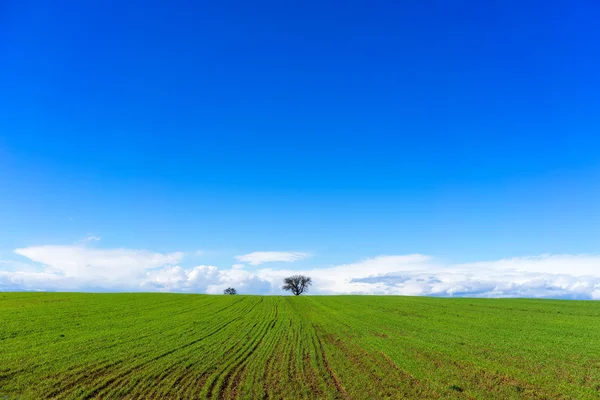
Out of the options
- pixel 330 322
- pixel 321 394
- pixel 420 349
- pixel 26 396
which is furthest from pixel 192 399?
pixel 330 322

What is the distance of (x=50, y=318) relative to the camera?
39.2m

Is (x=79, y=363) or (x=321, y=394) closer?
(x=321, y=394)

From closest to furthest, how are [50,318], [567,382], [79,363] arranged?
[567,382]
[79,363]
[50,318]

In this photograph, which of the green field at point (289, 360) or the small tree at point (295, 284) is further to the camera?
the small tree at point (295, 284)

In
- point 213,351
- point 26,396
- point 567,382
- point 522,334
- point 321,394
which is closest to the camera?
point 26,396

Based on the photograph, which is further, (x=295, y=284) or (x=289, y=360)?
(x=295, y=284)

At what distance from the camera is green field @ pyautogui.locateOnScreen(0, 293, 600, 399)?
17859 mm

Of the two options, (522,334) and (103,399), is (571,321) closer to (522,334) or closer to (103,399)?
(522,334)

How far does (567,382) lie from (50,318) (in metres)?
45.7

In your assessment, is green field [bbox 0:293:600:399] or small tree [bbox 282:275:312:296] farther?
small tree [bbox 282:275:312:296]

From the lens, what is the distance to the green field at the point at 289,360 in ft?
58.6

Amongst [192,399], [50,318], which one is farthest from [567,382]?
[50,318]

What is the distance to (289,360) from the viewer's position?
23484 millimetres

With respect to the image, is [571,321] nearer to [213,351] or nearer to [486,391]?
[486,391]
